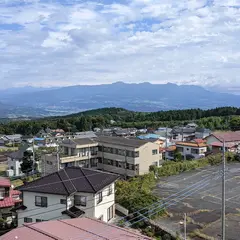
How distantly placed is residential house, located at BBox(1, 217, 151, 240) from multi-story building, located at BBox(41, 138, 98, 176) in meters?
18.6

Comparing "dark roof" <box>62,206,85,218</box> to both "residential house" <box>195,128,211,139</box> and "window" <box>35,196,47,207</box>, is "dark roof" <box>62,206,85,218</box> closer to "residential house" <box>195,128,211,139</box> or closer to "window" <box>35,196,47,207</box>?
"window" <box>35,196,47,207</box>

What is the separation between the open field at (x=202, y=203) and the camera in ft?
48.7

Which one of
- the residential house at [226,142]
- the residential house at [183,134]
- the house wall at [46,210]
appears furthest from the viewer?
the residential house at [183,134]

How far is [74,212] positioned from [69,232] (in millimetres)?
5984

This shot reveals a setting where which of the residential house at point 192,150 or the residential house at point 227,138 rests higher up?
the residential house at point 227,138

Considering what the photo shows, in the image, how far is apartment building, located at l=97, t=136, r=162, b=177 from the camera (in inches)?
1042

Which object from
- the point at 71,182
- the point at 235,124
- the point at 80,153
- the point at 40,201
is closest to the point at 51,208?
the point at 40,201

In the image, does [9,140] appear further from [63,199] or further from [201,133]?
[63,199]

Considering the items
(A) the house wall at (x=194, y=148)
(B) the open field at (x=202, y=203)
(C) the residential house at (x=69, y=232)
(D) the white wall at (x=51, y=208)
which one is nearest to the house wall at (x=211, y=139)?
(A) the house wall at (x=194, y=148)

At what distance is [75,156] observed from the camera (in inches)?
1129

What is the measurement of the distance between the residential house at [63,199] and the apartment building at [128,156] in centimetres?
1107

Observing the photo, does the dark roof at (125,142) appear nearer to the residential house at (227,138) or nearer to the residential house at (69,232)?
the residential house at (227,138)

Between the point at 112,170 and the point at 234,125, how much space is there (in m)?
34.9

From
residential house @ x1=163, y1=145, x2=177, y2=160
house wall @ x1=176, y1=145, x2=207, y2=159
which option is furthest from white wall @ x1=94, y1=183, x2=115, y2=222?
residential house @ x1=163, y1=145, x2=177, y2=160
